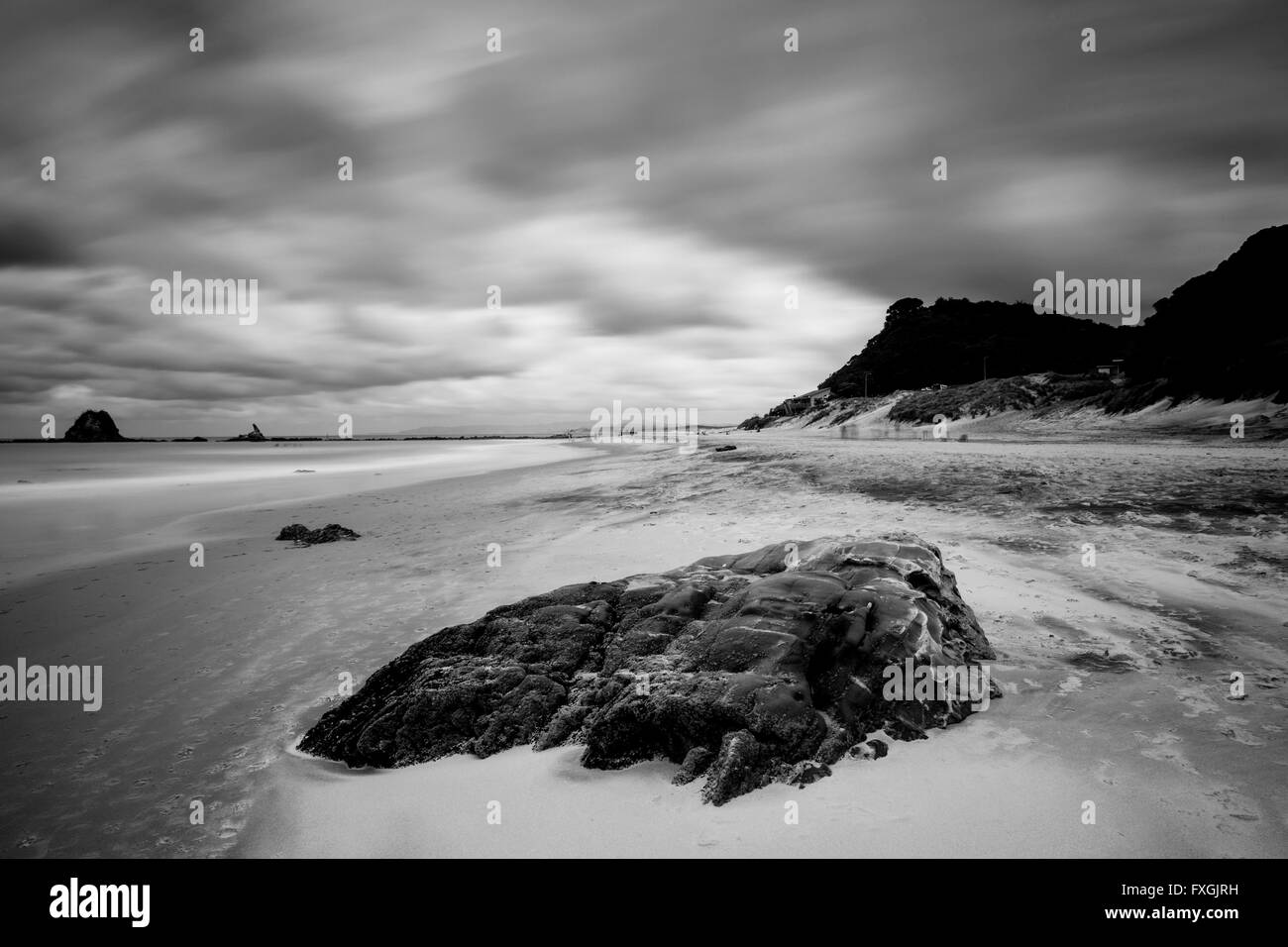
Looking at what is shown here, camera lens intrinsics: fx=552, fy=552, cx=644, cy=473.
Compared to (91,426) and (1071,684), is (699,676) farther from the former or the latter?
(91,426)

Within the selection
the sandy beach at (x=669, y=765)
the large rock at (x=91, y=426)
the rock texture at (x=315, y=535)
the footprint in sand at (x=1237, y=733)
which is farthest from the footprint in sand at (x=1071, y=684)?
the large rock at (x=91, y=426)

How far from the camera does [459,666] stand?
14.1ft

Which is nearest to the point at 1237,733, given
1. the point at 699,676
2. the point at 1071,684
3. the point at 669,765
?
the point at 1071,684

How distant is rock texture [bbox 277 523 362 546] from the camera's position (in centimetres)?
1128

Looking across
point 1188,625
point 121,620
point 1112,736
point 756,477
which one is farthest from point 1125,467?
point 121,620

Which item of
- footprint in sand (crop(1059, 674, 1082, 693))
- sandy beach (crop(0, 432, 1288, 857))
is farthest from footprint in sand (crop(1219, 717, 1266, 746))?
footprint in sand (crop(1059, 674, 1082, 693))

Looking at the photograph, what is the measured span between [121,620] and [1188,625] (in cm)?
1145

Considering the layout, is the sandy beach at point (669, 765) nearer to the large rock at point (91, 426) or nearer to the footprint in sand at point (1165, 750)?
the footprint in sand at point (1165, 750)

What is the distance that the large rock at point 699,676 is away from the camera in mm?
3301

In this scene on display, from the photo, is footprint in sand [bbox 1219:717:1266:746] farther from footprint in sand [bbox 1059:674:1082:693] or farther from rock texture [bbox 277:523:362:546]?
rock texture [bbox 277:523:362:546]

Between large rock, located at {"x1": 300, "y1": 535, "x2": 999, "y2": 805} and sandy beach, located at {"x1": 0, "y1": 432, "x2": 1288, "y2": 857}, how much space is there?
0.57 feet

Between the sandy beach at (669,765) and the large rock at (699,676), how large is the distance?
17 centimetres

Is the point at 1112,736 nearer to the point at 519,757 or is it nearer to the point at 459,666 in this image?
the point at 519,757
